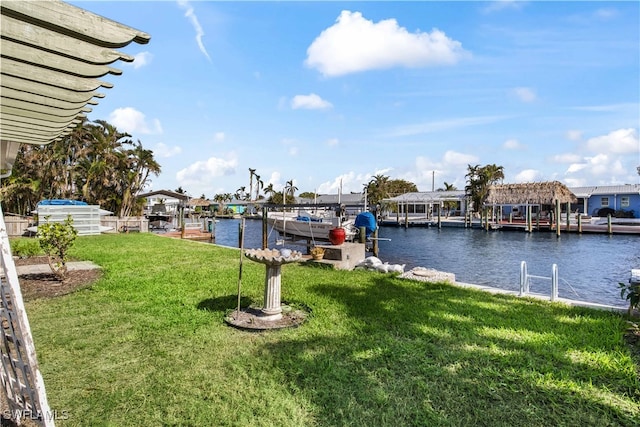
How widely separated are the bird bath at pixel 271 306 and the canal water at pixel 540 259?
352 inches

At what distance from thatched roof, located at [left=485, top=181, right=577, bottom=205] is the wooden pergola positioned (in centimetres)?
4169

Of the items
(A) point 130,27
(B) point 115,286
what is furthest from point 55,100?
(B) point 115,286

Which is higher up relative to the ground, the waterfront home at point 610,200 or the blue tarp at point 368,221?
the waterfront home at point 610,200

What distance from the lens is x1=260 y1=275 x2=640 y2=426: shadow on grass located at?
10.4 feet

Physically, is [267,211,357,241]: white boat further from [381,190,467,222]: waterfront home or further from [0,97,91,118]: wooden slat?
[381,190,467,222]: waterfront home

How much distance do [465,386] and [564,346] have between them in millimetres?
2040

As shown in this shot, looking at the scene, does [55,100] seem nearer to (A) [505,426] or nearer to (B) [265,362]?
(B) [265,362]

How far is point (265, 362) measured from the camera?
4.12 m

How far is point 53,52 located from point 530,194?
4484 cm

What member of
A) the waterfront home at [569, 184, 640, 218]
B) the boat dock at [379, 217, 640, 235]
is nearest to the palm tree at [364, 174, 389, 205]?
the boat dock at [379, 217, 640, 235]

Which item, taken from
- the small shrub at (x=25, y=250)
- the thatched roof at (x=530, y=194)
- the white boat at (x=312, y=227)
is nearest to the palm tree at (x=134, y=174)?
the white boat at (x=312, y=227)

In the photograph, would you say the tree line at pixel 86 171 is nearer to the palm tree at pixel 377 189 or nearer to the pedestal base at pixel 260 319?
the pedestal base at pixel 260 319

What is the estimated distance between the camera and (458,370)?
393cm

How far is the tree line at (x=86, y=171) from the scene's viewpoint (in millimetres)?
26500
